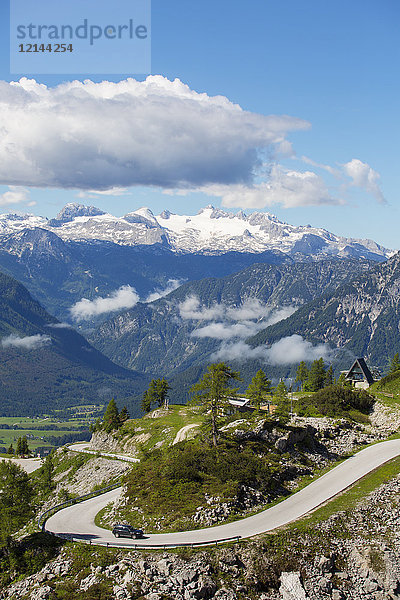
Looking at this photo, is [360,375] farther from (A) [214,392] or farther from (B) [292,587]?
(B) [292,587]

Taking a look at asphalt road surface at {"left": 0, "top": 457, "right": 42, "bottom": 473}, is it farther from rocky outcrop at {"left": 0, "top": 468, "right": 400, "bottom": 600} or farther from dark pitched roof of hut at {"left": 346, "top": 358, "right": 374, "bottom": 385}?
dark pitched roof of hut at {"left": 346, "top": 358, "right": 374, "bottom": 385}

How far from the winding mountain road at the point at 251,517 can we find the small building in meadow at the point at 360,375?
5847cm

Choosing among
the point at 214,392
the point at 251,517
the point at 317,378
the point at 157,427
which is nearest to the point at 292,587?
the point at 251,517

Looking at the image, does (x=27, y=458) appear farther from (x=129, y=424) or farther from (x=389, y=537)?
(x=389, y=537)

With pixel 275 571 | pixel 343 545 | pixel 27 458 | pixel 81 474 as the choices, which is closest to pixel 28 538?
pixel 275 571

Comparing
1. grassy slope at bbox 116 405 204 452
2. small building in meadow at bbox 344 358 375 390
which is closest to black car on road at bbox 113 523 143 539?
grassy slope at bbox 116 405 204 452

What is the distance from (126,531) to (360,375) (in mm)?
108186

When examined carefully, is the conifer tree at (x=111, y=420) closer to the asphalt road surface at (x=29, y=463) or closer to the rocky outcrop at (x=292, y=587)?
the asphalt road surface at (x=29, y=463)

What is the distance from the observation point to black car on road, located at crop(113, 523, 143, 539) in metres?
56.7

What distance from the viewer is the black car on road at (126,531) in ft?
186

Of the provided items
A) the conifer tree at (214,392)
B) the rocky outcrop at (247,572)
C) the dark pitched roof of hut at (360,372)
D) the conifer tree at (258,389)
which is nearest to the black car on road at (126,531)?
the rocky outcrop at (247,572)

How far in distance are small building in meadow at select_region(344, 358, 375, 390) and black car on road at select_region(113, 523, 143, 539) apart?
315 ft

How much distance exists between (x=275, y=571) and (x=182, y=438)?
4650cm

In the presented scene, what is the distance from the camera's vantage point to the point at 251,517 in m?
60.3
